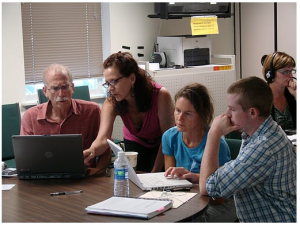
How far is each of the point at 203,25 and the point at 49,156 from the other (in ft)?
8.81

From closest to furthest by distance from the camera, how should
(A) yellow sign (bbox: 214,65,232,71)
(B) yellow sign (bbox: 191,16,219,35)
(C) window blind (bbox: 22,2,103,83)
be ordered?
(C) window blind (bbox: 22,2,103,83)
(B) yellow sign (bbox: 191,16,219,35)
(A) yellow sign (bbox: 214,65,232,71)

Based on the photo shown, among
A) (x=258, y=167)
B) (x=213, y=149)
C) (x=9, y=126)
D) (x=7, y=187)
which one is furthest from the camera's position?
(x=9, y=126)

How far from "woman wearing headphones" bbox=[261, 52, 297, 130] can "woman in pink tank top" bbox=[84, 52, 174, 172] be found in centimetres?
93

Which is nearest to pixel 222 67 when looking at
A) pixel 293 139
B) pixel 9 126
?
pixel 293 139

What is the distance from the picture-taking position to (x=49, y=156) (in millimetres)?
2260

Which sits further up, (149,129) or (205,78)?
(205,78)

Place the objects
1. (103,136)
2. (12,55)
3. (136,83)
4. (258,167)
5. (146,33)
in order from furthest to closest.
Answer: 1. (146,33)
2. (12,55)
3. (136,83)
4. (103,136)
5. (258,167)

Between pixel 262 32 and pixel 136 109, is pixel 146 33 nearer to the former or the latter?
pixel 262 32

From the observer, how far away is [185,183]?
2057 mm

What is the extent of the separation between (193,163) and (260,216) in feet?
1.91

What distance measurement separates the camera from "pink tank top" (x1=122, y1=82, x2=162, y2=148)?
2.72m

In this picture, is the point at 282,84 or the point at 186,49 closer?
the point at 282,84

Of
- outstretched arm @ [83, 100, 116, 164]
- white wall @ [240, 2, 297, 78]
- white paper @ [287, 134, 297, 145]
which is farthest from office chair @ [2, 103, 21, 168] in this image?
white wall @ [240, 2, 297, 78]

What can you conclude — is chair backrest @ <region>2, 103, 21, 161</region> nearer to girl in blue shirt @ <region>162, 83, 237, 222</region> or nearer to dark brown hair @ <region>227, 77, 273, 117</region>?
girl in blue shirt @ <region>162, 83, 237, 222</region>
